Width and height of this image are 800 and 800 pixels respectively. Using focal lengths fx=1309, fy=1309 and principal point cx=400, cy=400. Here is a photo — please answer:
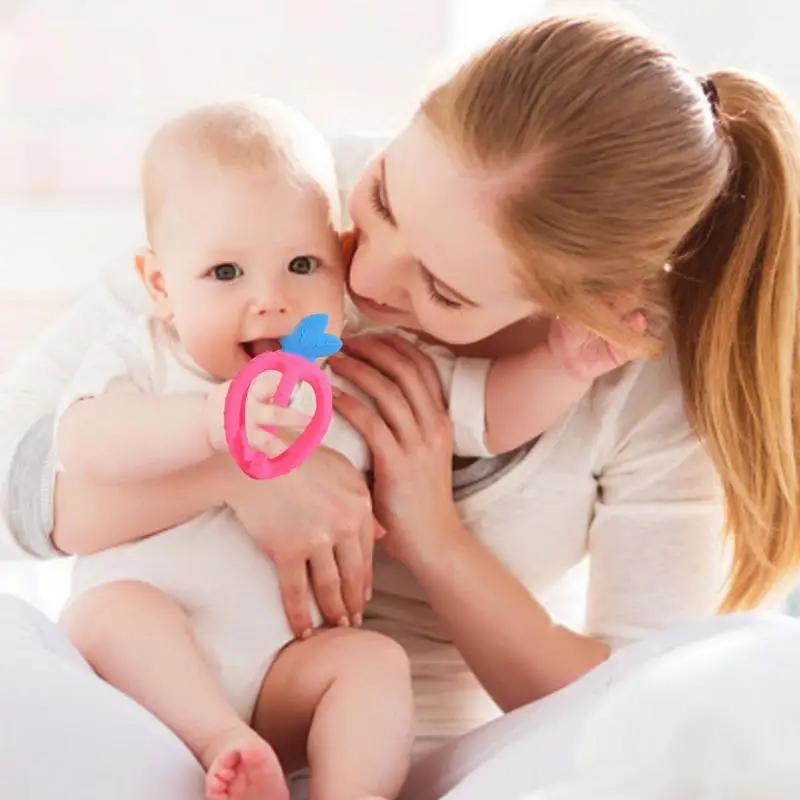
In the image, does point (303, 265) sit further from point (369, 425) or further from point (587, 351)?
point (587, 351)

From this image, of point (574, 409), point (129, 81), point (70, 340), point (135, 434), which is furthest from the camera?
point (129, 81)

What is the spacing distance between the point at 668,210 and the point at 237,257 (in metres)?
0.36

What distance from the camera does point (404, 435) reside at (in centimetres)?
122

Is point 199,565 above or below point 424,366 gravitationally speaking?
below

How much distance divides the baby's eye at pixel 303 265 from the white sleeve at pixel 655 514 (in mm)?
350

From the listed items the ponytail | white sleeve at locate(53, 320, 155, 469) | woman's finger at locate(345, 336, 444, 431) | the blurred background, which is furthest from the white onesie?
the blurred background

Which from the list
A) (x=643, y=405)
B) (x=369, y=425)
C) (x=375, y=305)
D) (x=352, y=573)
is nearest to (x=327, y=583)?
(x=352, y=573)

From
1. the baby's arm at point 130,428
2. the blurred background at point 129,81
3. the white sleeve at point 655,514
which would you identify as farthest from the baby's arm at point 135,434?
the blurred background at point 129,81

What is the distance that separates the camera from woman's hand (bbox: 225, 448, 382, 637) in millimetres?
1148

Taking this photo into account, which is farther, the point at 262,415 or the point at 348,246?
the point at 348,246

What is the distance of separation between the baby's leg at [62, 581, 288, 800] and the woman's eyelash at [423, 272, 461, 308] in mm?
342

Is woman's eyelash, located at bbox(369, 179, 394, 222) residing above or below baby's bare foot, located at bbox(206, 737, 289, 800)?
above

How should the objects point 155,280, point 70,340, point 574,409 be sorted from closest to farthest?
point 155,280
point 574,409
point 70,340

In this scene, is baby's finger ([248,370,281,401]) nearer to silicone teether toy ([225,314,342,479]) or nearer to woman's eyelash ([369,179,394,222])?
silicone teether toy ([225,314,342,479])
